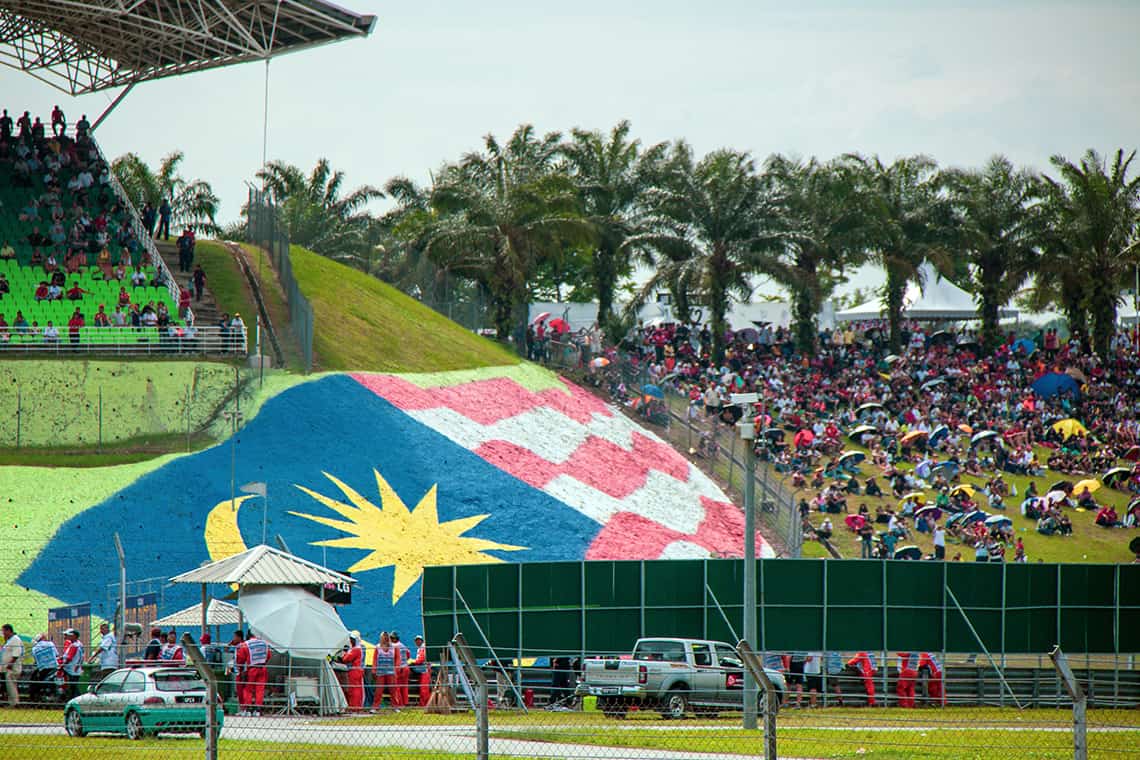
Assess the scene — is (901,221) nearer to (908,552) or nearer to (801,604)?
(908,552)

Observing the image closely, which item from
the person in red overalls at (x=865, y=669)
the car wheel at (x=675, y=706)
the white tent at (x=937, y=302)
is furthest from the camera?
the white tent at (x=937, y=302)

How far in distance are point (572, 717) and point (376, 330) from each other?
3214 cm

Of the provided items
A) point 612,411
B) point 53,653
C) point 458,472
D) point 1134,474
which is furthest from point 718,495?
point 53,653

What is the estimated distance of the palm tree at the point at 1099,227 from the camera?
70.8 metres

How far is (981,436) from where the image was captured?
189 feet

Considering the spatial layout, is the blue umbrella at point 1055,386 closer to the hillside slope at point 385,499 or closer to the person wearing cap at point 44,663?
the hillside slope at point 385,499

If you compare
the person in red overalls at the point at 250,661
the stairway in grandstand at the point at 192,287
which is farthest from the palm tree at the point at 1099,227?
the person in red overalls at the point at 250,661

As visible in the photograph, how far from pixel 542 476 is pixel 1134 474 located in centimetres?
2409

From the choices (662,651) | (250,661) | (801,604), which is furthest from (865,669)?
(250,661)

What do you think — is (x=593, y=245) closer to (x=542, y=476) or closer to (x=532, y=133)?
(x=532, y=133)

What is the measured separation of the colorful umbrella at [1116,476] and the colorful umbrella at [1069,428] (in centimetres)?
359

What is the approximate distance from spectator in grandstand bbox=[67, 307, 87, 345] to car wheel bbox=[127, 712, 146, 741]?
25468 millimetres

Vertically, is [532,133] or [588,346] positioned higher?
[532,133]

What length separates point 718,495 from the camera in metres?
51.4
